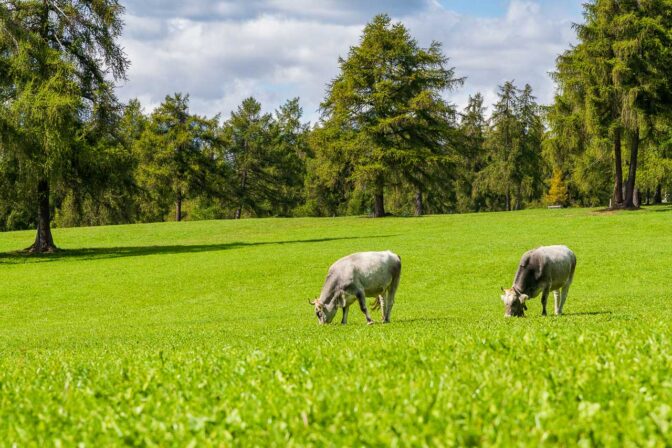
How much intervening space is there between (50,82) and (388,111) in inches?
1452

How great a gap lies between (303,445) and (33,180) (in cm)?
4169

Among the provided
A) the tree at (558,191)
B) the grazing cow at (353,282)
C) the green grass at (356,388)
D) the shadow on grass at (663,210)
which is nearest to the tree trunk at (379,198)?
the shadow on grass at (663,210)

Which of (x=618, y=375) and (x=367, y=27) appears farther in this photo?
(x=367, y=27)

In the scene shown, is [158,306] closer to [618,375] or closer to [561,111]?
[618,375]

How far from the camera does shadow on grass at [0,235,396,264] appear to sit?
45344 millimetres

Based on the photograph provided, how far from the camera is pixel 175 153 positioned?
280 feet

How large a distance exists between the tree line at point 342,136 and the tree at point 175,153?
9.0 inches

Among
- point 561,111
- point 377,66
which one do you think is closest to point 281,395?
point 561,111

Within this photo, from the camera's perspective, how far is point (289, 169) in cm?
11050

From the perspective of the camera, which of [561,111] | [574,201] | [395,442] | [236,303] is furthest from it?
[574,201]

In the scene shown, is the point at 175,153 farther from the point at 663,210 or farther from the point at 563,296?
the point at 563,296

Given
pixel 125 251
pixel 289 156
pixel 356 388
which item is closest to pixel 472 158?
Answer: pixel 289 156

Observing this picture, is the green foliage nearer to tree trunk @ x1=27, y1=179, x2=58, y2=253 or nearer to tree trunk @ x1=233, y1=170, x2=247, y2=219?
tree trunk @ x1=233, y1=170, x2=247, y2=219

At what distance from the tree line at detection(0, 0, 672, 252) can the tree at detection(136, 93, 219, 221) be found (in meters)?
0.23
